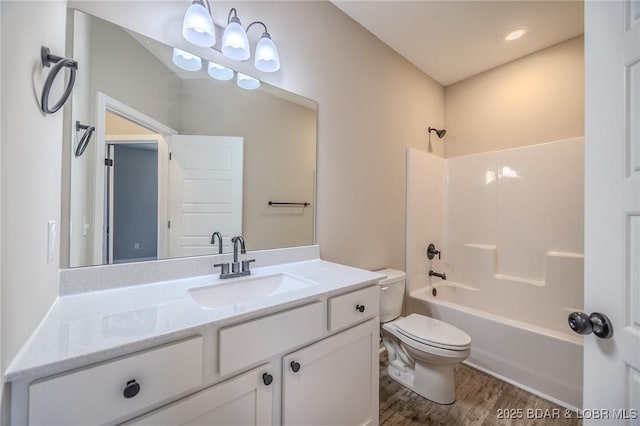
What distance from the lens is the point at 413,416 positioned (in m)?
1.54

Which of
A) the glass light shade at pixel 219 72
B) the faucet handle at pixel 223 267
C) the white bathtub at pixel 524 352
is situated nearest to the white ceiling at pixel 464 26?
the glass light shade at pixel 219 72

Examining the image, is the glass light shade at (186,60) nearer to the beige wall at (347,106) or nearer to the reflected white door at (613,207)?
the beige wall at (347,106)

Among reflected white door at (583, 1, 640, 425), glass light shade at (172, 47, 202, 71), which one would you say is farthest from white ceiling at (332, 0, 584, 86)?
reflected white door at (583, 1, 640, 425)

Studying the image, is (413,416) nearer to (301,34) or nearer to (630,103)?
(630,103)

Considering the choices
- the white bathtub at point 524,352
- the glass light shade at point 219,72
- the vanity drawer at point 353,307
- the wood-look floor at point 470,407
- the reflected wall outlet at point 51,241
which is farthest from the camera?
the white bathtub at point 524,352

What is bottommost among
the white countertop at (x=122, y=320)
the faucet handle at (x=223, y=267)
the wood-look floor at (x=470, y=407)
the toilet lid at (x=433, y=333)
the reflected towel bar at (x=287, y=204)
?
the wood-look floor at (x=470, y=407)

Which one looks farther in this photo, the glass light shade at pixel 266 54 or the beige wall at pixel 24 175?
the glass light shade at pixel 266 54

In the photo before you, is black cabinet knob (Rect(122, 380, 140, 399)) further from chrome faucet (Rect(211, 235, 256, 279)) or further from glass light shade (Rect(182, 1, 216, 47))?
glass light shade (Rect(182, 1, 216, 47))

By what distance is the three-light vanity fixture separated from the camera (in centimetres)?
118

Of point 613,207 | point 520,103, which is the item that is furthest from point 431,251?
point 613,207

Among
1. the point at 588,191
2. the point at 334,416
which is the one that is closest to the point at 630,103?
the point at 588,191

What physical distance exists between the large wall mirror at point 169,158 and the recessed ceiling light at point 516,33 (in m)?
1.72

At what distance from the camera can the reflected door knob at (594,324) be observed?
0.71 metres

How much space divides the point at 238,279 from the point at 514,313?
2348mm
